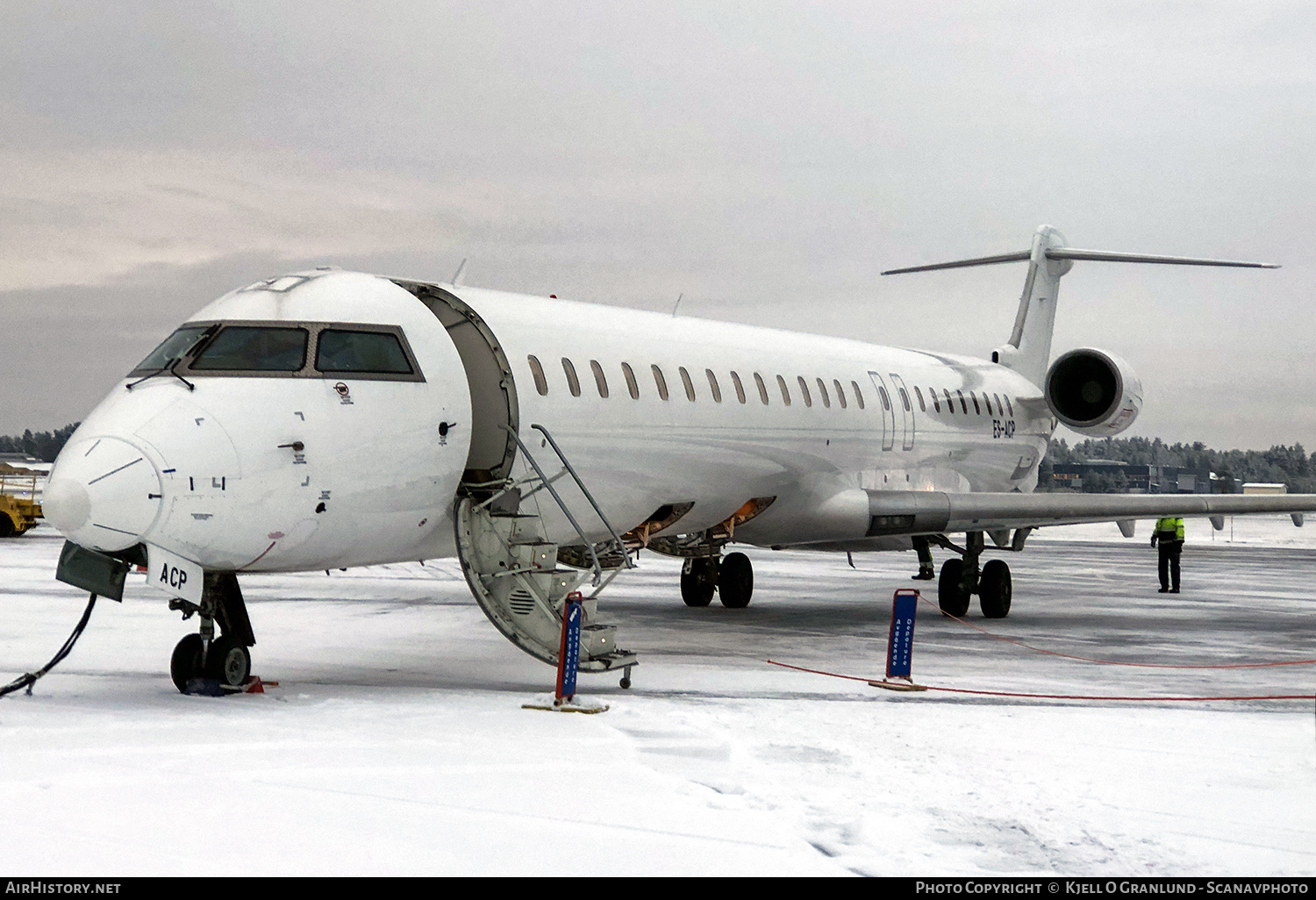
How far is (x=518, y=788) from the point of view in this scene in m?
6.72

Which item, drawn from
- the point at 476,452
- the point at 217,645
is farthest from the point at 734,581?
the point at 217,645

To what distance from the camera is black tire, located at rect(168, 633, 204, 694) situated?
9438 mm

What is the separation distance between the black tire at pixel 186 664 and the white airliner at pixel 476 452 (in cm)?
2

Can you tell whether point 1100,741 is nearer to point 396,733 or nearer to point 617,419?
point 396,733

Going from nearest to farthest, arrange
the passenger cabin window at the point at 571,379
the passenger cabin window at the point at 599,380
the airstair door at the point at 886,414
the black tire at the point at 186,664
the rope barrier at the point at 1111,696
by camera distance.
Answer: the black tire at the point at 186,664
the rope barrier at the point at 1111,696
the passenger cabin window at the point at 571,379
the passenger cabin window at the point at 599,380
the airstair door at the point at 886,414

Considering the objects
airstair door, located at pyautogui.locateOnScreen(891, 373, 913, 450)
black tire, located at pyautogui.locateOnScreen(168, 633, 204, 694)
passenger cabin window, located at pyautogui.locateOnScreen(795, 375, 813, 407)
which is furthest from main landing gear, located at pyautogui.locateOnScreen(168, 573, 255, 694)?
airstair door, located at pyautogui.locateOnScreen(891, 373, 913, 450)

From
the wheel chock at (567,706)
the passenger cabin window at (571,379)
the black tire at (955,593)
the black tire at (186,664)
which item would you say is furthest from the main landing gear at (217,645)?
the black tire at (955,593)

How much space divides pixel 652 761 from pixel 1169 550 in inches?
720

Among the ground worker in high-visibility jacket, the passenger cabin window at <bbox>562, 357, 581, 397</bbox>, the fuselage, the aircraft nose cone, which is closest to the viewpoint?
the aircraft nose cone

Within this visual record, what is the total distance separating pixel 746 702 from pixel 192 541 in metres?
4.01

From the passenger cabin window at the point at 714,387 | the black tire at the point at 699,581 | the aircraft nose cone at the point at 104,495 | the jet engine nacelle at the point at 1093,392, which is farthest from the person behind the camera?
the jet engine nacelle at the point at 1093,392

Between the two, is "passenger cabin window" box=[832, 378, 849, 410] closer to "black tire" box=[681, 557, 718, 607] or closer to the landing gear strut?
"black tire" box=[681, 557, 718, 607]

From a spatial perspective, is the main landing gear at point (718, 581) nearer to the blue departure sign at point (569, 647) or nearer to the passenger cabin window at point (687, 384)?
the passenger cabin window at point (687, 384)

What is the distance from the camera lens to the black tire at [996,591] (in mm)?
18031
